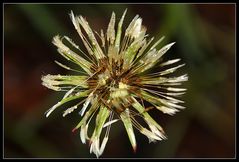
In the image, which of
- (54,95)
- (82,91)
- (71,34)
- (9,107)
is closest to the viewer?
(82,91)

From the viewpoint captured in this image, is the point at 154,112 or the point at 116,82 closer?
the point at 116,82

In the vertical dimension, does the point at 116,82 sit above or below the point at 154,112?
above

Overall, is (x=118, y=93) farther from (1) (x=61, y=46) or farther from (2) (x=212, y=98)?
(2) (x=212, y=98)

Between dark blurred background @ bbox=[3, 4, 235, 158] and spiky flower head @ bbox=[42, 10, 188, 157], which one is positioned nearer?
spiky flower head @ bbox=[42, 10, 188, 157]

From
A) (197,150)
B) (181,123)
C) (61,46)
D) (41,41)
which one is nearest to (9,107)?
(41,41)

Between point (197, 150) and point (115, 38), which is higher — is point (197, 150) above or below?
below

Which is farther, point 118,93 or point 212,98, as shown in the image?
point 212,98

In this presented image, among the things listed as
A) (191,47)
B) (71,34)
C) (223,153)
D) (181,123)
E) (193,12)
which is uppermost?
(71,34)

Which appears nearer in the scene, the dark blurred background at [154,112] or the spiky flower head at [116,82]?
the spiky flower head at [116,82]
